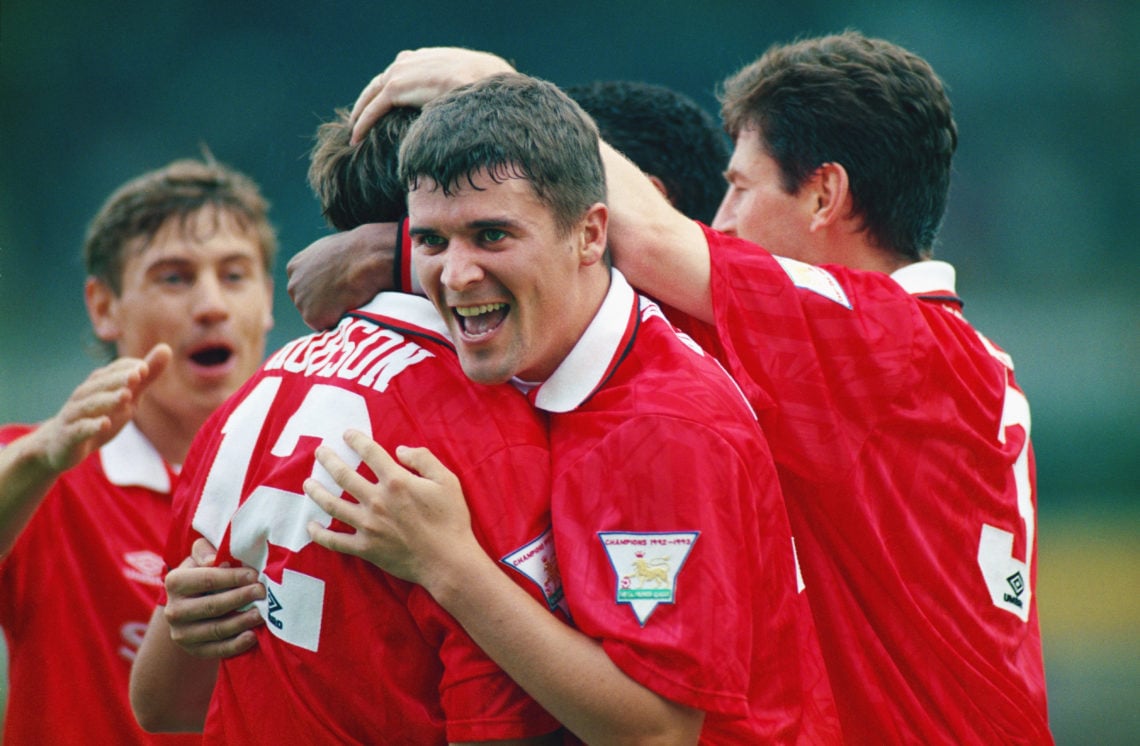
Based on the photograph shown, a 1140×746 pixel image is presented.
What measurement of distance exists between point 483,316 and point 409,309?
0.25 meters

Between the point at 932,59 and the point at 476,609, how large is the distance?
10.5 m

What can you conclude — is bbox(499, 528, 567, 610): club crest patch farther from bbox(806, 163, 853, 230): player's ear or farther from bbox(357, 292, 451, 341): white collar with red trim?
bbox(806, 163, 853, 230): player's ear

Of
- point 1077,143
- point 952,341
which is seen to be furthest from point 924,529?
point 1077,143

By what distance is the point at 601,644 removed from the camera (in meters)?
1.98

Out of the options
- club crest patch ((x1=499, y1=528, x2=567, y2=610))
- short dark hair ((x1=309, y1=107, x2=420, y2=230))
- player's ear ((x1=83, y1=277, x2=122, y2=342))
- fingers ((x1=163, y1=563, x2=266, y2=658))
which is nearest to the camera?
club crest patch ((x1=499, y1=528, x2=567, y2=610))

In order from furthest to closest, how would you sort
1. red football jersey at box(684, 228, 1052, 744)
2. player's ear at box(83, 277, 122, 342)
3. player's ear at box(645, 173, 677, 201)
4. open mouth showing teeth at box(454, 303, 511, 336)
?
player's ear at box(83, 277, 122, 342), player's ear at box(645, 173, 677, 201), red football jersey at box(684, 228, 1052, 744), open mouth showing teeth at box(454, 303, 511, 336)

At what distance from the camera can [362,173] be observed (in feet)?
8.07

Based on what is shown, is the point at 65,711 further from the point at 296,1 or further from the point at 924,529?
the point at 296,1

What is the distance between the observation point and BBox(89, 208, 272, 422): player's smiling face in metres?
4.12

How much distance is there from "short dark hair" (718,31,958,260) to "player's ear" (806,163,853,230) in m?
0.02

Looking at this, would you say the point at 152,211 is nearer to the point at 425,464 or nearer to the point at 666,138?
the point at 666,138

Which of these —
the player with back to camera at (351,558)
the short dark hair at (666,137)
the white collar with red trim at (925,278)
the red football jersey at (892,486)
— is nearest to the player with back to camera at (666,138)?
the short dark hair at (666,137)

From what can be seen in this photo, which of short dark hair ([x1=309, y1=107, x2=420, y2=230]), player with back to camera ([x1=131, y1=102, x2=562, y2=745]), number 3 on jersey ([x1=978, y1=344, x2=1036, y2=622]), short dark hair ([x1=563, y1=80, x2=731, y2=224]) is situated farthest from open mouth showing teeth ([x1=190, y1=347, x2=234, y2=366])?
number 3 on jersey ([x1=978, y1=344, x2=1036, y2=622])

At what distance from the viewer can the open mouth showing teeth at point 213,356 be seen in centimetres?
429
